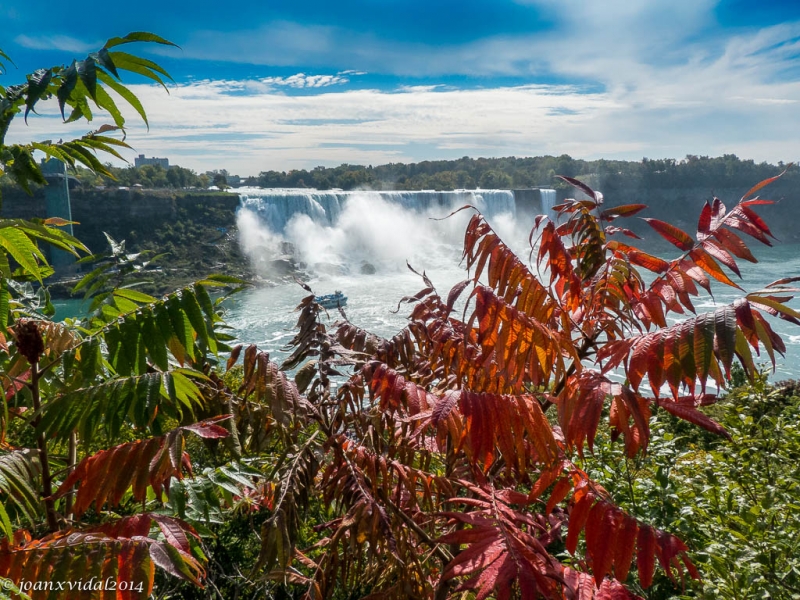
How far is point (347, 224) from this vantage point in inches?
1660

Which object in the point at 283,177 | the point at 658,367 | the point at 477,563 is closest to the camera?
the point at 477,563

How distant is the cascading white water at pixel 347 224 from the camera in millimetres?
39312

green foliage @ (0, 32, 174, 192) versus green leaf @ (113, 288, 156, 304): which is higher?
green foliage @ (0, 32, 174, 192)

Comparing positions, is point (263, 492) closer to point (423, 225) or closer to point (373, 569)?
point (373, 569)

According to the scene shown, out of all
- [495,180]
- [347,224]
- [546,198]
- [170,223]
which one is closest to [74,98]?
[347,224]

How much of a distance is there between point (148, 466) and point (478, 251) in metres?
1.00

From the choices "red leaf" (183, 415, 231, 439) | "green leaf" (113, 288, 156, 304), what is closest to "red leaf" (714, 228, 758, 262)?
"red leaf" (183, 415, 231, 439)

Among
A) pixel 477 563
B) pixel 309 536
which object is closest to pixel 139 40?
pixel 477 563

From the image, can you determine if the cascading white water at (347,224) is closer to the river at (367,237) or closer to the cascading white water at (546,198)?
the river at (367,237)

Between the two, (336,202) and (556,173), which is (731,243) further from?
(556,173)

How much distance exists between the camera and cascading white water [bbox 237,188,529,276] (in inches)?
1548

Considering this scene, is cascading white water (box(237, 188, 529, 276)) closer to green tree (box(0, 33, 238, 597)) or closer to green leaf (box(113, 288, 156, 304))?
green leaf (box(113, 288, 156, 304))

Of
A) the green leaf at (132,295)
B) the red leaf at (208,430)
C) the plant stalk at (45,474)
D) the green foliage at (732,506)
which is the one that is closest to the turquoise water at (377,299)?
the green foliage at (732,506)

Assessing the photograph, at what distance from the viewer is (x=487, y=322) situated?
142 cm
